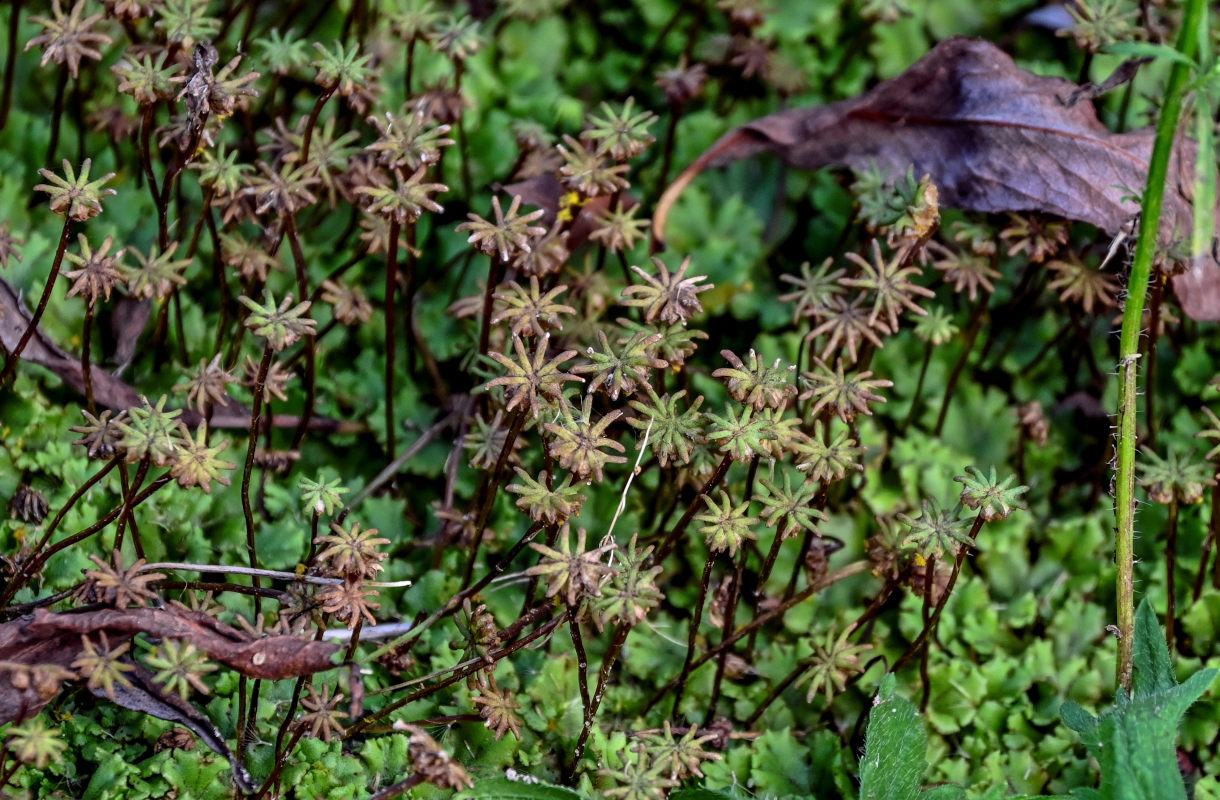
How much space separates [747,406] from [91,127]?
6.55 ft

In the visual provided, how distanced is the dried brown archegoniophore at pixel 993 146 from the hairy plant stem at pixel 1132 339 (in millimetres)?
545

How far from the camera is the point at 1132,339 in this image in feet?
7.10

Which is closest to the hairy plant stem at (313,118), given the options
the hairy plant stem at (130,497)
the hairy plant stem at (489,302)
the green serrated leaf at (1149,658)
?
the hairy plant stem at (489,302)

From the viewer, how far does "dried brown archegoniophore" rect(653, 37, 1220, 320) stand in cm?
273

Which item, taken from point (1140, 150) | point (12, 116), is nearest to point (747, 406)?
point (1140, 150)

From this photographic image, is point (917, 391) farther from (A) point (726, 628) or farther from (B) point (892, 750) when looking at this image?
(B) point (892, 750)

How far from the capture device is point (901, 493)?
286cm

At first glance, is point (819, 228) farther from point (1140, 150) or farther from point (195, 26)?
point (195, 26)

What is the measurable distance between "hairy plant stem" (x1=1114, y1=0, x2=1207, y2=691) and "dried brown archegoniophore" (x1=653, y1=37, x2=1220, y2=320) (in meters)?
0.54

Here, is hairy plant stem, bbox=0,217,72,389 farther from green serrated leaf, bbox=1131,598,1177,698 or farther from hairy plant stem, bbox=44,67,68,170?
green serrated leaf, bbox=1131,598,1177,698

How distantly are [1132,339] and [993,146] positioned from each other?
84 cm

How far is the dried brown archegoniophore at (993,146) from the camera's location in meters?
2.73

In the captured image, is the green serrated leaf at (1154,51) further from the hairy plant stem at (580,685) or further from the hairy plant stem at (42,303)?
the hairy plant stem at (42,303)

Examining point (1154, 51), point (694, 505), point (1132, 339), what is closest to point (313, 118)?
point (694, 505)
